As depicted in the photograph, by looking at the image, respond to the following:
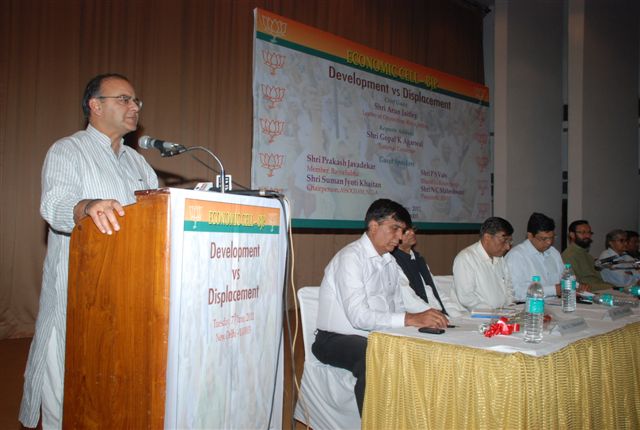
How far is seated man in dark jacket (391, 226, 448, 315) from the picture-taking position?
3.34 m

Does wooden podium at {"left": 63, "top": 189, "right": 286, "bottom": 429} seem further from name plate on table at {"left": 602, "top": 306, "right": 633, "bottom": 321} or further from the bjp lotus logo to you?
the bjp lotus logo

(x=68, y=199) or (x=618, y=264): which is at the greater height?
(x=68, y=199)

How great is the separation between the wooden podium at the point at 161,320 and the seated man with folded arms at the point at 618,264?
17.1 ft

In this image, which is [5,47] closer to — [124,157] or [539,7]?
[124,157]

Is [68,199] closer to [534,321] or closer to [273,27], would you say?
[534,321]

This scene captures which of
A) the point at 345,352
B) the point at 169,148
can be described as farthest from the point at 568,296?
the point at 169,148

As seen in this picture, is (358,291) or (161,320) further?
(358,291)

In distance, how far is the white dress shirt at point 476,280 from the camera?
3318 millimetres

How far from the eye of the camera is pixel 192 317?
1.36m

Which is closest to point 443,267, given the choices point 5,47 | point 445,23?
point 445,23

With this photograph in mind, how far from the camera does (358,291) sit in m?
2.47

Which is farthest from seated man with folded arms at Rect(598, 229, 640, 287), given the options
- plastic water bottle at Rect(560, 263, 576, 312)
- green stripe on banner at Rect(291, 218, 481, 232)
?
plastic water bottle at Rect(560, 263, 576, 312)

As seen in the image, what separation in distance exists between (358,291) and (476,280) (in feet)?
3.96

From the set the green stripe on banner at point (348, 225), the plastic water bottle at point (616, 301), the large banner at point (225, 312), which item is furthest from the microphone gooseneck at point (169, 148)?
the green stripe on banner at point (348, 225)
